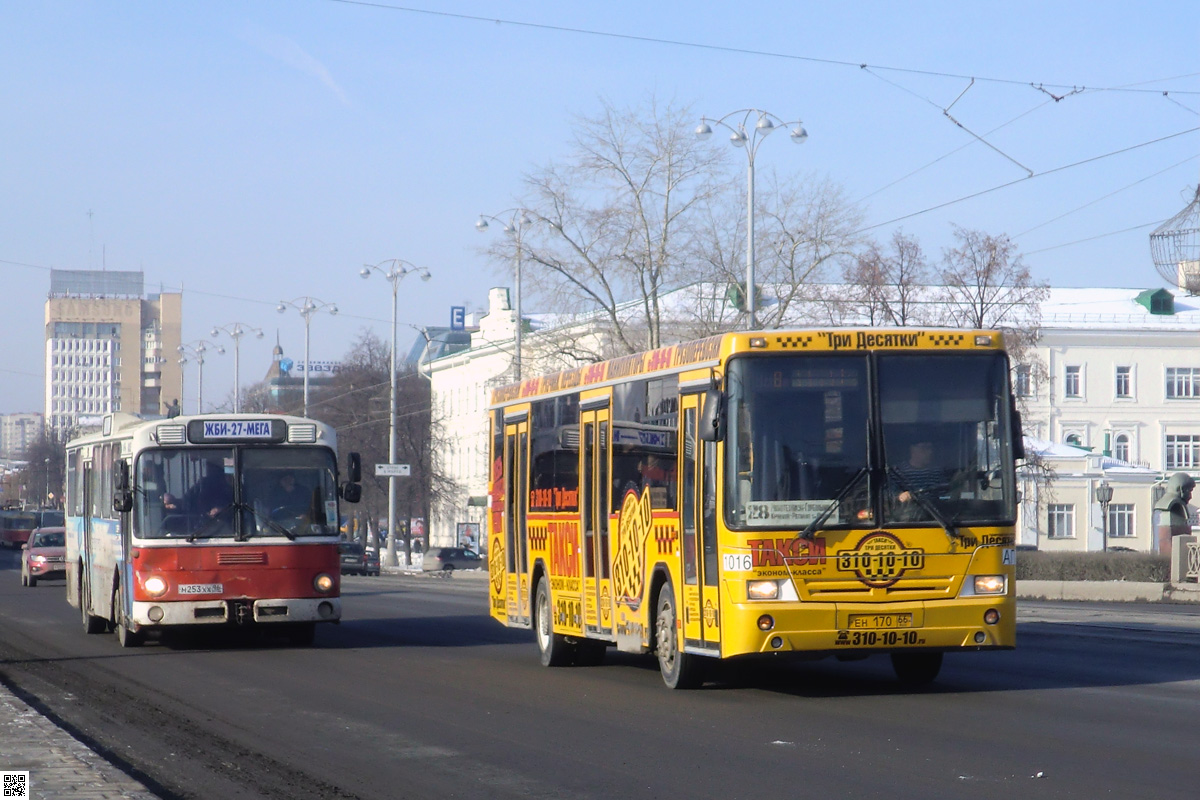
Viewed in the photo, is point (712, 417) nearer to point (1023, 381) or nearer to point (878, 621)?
point (878, 621)

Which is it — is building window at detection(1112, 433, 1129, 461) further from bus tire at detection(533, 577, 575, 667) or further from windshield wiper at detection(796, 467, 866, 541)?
windshield wiper at detection(796, 467, 866, 541)

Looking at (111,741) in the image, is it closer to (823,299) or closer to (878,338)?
(878,338)

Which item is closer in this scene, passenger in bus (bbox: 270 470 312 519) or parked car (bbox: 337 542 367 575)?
passenger in bus (bbox: 270 470 312 519)

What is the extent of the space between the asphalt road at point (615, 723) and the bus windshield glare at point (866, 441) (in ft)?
4.74

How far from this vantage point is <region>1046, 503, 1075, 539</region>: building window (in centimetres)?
A: 7681

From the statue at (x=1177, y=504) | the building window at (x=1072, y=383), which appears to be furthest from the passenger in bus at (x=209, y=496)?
the building window at (x=1072, y=383)

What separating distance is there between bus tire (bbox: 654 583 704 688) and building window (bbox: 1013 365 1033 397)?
105ft

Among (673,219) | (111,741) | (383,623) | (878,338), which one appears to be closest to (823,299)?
(673,219)

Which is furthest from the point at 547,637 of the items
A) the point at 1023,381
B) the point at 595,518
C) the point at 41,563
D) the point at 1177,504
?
the point at 1023,381

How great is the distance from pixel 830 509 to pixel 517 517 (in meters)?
6.19

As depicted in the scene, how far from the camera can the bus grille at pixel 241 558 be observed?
18953 millimetres

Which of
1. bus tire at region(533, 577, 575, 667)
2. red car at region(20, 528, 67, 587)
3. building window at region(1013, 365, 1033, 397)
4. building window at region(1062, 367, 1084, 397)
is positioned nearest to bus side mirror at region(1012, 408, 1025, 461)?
bus tire at region(533, 577, 575, 667)

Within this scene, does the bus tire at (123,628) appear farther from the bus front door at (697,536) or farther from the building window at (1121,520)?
the building window at (1121,520)

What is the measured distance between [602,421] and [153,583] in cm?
625
